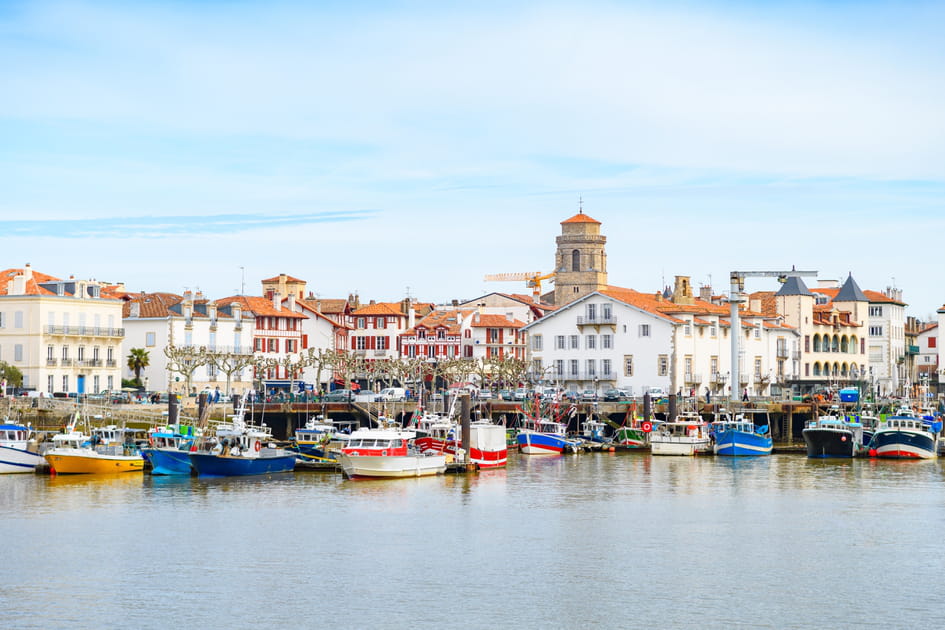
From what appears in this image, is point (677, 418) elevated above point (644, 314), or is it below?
below

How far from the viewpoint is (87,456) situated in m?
73.0

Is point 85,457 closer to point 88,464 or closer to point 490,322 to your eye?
point 88,464

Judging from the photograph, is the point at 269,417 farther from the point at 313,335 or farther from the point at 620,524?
the point at 620,524

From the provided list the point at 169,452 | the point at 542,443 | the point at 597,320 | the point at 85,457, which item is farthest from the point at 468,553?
the point at 597,320

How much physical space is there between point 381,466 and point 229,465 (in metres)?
8.03

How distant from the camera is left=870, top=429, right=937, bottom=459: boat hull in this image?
9112 cm

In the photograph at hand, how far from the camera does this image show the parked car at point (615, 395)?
11169cm

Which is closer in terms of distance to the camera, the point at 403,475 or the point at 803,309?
the point at 403,475

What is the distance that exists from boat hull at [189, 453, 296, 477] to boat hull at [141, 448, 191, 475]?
430 mm

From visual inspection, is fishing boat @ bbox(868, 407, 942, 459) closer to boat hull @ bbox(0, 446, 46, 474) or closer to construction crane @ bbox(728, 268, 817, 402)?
construction crane @ bbox(728, 268, 817, 402)

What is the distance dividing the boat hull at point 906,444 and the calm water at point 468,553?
55.5ft

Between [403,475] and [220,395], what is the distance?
39.3 m

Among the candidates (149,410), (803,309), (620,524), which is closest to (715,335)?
(803,309)

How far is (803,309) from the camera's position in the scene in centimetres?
13912
